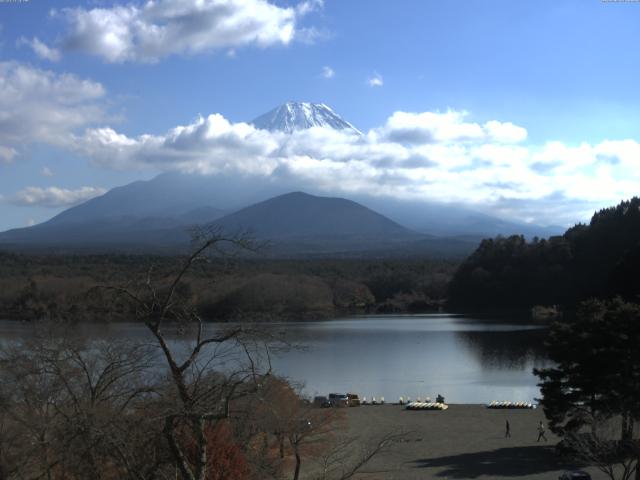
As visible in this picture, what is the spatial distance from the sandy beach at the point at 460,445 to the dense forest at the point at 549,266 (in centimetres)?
2784

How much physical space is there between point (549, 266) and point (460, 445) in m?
36.1

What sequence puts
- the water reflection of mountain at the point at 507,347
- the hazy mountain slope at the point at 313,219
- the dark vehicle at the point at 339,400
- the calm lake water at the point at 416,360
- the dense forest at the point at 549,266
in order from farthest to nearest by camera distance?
the hazy mountain slope at the point at 313,219 < the dense forest at the point at 549,266 < the water reflection of mountain at the point at 507,347 < the calm lake water at the point at 416,360 < the dark vehicle at the point at 339,400

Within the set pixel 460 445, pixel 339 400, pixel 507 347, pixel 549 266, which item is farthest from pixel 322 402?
pixel 549 266

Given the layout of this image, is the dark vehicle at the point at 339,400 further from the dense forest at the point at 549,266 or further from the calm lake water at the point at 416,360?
the dense forest at the point at 549,266

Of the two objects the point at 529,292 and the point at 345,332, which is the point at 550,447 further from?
the point at 529,292

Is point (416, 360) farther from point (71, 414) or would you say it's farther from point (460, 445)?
point (71, 414)

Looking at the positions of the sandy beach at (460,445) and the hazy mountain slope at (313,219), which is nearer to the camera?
the sandy beach at (460,445)

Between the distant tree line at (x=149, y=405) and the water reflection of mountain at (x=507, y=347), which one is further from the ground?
the distant tree line at (x=149, y=405)

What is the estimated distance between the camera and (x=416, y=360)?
87.3 feet

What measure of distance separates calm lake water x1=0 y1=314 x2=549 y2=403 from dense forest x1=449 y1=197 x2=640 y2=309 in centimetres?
1008

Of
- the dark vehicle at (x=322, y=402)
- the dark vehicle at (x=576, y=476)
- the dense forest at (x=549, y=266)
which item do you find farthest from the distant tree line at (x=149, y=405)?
the dense forest at (x=549, y=266)

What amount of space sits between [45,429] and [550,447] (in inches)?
386

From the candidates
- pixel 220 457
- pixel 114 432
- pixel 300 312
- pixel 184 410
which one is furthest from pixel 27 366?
pixel 300 312

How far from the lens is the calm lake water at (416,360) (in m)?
20.6
